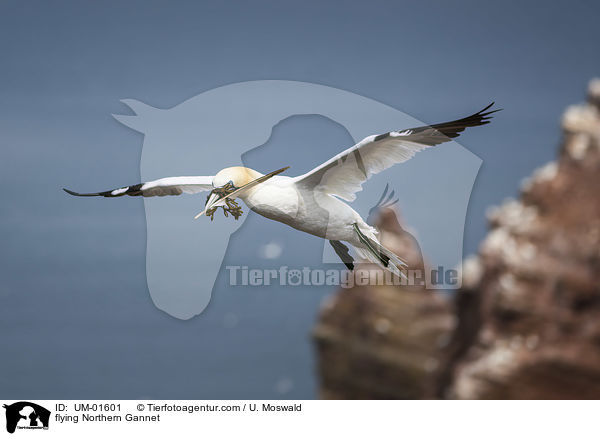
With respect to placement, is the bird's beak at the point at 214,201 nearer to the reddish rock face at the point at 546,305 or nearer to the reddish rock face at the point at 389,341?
the reddish rock face at the point at 546,305

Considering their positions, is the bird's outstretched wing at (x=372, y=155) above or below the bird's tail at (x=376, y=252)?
above

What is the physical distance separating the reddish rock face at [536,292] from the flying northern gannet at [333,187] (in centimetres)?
212

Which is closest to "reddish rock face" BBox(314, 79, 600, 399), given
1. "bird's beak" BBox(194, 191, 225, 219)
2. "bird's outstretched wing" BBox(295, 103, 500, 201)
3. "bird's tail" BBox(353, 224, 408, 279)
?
"bird's tail" BBox(353, 224, 408, 279)

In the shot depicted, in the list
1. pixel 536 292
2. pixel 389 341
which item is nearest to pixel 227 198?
pixel 536 292

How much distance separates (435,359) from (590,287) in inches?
51.4

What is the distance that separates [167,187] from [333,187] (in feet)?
1.95

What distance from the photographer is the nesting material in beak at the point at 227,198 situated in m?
1.74

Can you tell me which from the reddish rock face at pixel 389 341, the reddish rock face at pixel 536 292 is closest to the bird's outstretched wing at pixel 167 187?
the reddish rock face at pixel 536 292

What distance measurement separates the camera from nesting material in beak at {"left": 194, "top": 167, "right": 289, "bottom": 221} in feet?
5.72
